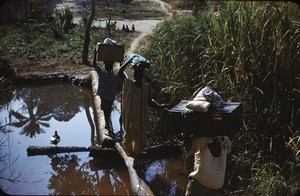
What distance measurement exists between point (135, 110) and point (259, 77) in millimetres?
Result: 1623

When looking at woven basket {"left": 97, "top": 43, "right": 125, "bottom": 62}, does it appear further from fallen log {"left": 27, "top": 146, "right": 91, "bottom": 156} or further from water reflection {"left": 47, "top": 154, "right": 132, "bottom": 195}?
water reflection {"left": 47, "top": 154, "right": 132, "bottom": 195}

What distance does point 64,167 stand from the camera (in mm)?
4809

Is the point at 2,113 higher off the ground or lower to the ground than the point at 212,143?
lower

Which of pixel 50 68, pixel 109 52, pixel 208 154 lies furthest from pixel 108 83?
pixel 50 68

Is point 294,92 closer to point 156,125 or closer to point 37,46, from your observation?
point 156,125

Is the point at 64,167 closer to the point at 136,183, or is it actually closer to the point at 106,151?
the point at 106,151

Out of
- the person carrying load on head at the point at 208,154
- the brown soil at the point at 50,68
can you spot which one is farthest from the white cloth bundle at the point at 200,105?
the brown soil at the point at 50,68

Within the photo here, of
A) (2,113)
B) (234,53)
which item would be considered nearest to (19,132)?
(2,113)

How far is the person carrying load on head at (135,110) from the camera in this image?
4.04 m

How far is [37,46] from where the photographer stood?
417 inches

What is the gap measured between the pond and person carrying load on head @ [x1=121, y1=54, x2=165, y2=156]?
386mm

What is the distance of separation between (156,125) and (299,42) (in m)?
2.26

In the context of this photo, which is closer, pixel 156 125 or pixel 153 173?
pixel 153 173

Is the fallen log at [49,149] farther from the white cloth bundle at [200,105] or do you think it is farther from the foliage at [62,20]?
the foliage at [62,20]
